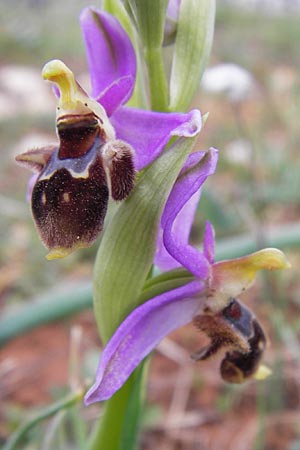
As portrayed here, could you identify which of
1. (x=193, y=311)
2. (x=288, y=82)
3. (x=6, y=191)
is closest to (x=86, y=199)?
(x=193, y=311)

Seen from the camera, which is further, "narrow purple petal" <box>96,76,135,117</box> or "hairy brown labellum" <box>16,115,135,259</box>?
"narrow purple petal" <box>96,76,135,117</box>

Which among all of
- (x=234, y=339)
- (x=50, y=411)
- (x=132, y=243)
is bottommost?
(x=50, y=411)

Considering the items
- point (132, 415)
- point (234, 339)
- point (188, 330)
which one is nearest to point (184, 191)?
point (234, 339)

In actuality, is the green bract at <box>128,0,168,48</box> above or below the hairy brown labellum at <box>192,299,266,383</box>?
above

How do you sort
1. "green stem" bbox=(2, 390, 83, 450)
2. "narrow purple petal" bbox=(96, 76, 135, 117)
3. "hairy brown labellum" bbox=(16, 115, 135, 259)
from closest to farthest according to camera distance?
"hairy brown labellum" bbox=(16, 115, 135, 259)
"narrow purple petal" bbox=(96, 76, 135, 117)
"green stem" bbox=(2, 390, 83, 450)

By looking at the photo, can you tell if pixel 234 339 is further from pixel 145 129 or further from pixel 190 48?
pixel 190 48

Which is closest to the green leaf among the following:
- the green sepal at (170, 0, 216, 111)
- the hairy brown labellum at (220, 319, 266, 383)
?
the hairy brown labellum at (220, 319, 266, 383)

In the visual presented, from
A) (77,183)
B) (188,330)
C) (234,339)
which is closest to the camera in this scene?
(77,183)

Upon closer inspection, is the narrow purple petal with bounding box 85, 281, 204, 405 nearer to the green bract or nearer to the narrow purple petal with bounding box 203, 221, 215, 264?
the narrow purple petal with bounding box 203, 221, 215, 264
